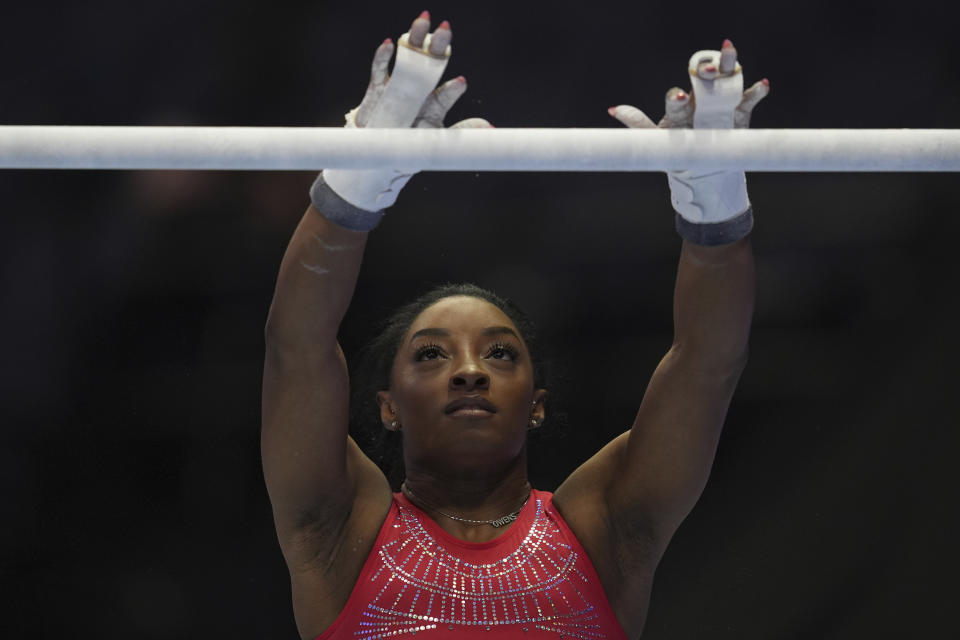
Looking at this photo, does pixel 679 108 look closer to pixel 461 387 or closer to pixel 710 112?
pixel 710 112

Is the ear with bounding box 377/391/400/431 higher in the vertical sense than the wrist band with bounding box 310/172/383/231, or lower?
lower

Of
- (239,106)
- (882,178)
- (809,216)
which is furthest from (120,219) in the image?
(882,178)

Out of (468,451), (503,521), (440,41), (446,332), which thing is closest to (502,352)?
(446,332)

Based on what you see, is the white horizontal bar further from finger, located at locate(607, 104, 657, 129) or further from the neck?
the neck

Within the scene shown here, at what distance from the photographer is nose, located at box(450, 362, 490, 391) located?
2.16 metres

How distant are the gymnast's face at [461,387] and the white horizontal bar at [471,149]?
741 millimetres

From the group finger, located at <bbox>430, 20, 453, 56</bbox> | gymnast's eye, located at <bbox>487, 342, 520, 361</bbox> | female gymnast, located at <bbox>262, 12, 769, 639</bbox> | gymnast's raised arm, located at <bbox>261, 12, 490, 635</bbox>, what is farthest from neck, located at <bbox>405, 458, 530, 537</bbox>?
finger, located at <bbox>430, 20, 453, 56</bbox>

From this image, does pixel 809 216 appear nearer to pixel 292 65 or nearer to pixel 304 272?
pixel 292 65

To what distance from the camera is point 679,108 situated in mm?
1630

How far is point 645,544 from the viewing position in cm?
214

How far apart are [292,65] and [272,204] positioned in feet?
1.19

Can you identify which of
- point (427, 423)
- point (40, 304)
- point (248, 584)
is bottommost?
point (248, 584)

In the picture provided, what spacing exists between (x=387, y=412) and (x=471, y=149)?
3.26 ft

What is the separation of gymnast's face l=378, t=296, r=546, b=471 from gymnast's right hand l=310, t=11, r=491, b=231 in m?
0.56
